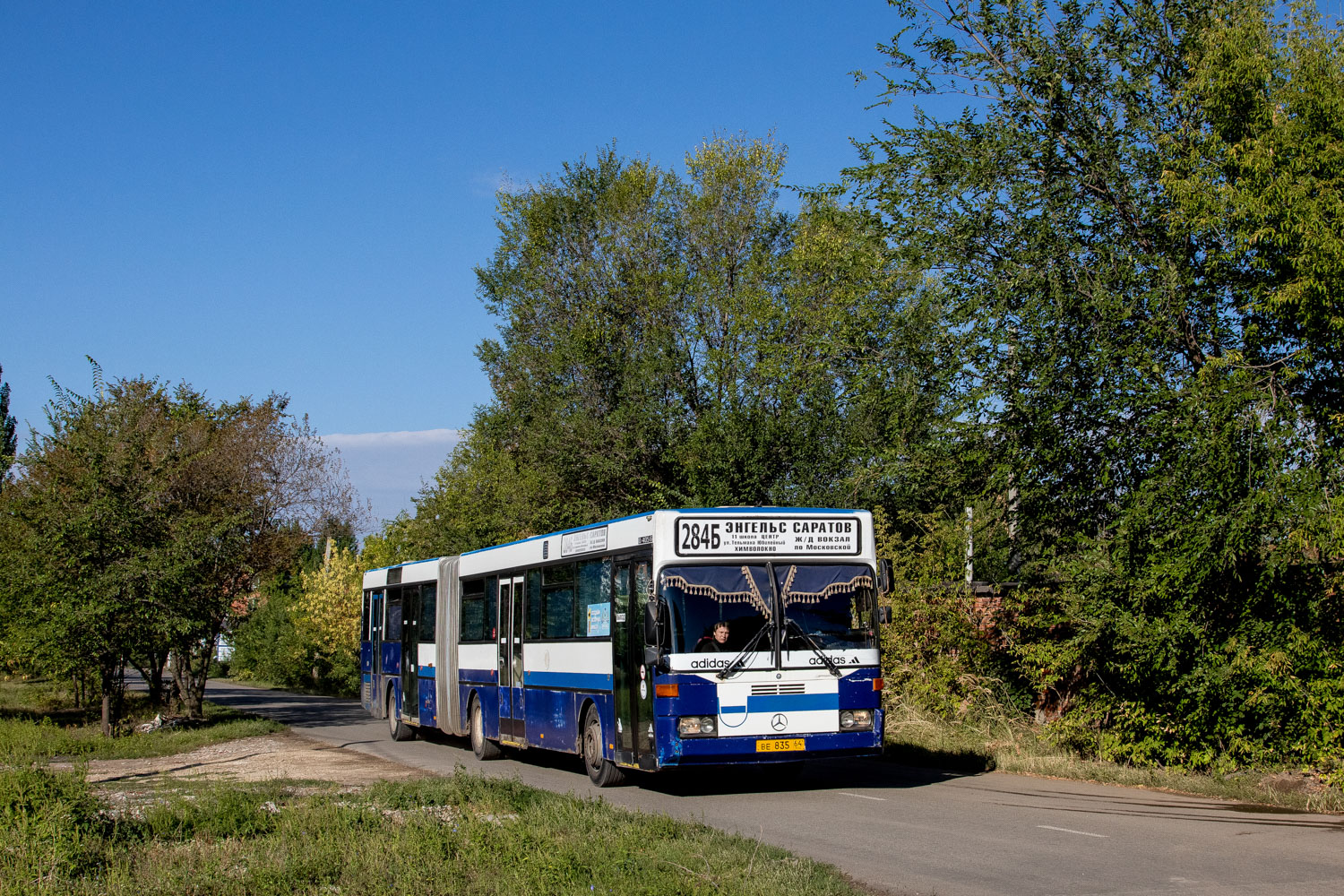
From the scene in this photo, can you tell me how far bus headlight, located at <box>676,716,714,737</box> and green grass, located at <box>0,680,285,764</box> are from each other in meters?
7.87

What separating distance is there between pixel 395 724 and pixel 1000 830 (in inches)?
632

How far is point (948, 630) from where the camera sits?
19.5 m

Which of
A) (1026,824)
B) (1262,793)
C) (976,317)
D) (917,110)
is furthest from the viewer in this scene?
(917,110)

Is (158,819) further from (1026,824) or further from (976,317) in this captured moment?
(976,317)

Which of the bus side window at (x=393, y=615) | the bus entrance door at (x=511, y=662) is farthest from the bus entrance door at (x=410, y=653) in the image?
the bus entrance door at (x=511, y=662)

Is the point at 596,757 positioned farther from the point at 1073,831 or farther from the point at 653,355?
the point at 653,355

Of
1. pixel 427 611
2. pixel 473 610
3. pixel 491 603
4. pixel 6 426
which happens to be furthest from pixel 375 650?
pixel 6 426

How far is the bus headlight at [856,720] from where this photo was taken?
13.5 meters

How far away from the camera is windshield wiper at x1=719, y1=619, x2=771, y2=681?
13.1 metres

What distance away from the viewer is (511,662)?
18.2 m

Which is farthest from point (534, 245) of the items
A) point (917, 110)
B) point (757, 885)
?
point (757, 885)

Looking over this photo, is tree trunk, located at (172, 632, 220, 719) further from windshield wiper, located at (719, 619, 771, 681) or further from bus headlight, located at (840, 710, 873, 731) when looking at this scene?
bus headlight, located at (840, 710, 873, 731)

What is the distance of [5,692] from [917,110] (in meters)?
34.7

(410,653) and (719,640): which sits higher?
(719,640)
